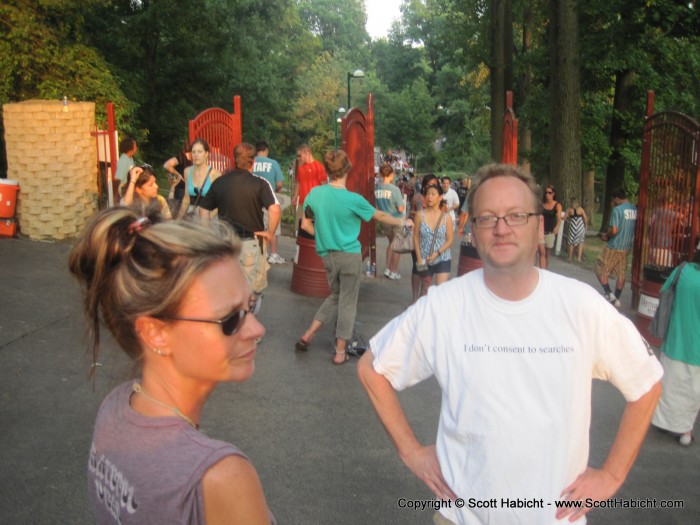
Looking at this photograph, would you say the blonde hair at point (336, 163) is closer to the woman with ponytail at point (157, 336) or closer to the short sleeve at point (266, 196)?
the short sleeve at point (266, 196)

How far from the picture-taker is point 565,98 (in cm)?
1697

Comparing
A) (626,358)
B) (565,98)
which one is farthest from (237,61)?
(626,358)

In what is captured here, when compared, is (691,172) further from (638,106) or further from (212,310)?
(638,106)

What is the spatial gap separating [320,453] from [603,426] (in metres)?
2.31

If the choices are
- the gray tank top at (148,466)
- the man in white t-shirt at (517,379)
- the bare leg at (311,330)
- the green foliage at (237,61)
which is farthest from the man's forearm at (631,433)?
the green foliage at (237,61)

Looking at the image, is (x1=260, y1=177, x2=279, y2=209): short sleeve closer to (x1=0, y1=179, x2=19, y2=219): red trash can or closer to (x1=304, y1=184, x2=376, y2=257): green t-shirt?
(x1=304, y1=184, x2=376, y2=257): green t-shirt

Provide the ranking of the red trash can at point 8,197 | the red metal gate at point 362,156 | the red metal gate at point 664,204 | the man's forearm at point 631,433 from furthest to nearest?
the red trash can at point 8,197 → the red metal gate at point 362,156 → the red metal gate at point 664,204 → the man's forearm at point 631,433

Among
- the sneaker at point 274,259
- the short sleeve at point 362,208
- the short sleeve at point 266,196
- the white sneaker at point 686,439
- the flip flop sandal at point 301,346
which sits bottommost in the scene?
the white sneaker at point 686,439

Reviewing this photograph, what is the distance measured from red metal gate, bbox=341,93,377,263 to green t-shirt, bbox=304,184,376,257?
3.19 meters

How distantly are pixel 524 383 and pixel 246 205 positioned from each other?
16.1 ft

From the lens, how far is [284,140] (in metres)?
53.6

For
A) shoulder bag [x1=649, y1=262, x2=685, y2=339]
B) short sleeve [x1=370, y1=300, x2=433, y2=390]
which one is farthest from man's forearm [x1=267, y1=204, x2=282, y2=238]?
short sleeve [x1=370, y1=300, x2=433, y2=390]

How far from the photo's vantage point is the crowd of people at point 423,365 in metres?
1.55

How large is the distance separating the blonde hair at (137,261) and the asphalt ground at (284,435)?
39 cm
